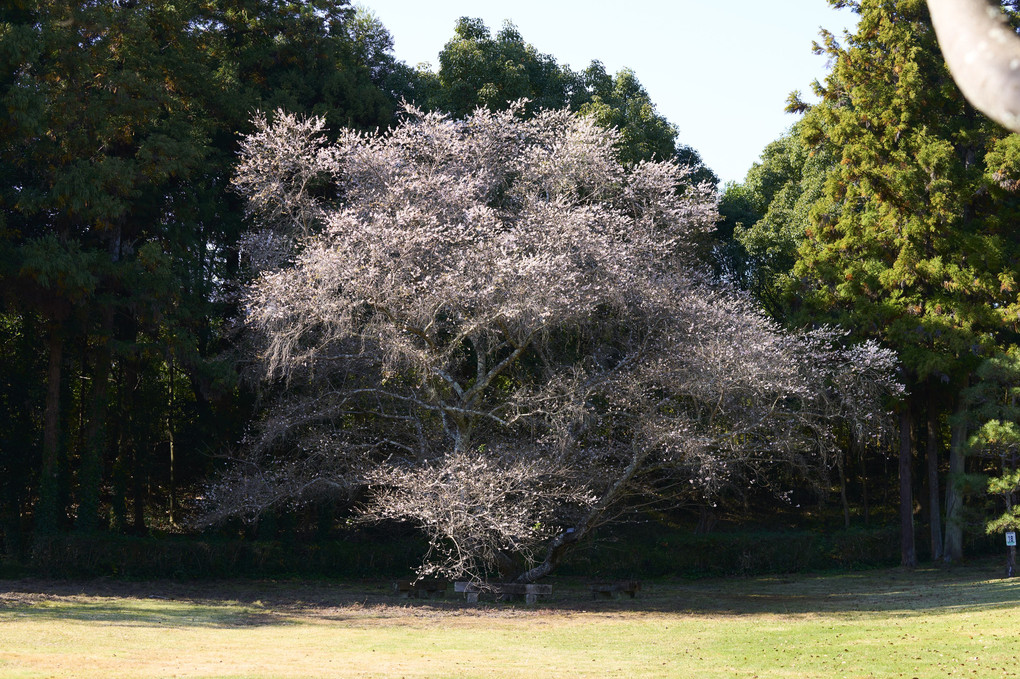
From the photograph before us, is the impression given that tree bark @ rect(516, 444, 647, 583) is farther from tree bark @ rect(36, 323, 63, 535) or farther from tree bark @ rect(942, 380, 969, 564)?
tree bark @ rect(36, 323, 63, 535)

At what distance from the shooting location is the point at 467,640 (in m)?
12.5

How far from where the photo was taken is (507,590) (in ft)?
55.4

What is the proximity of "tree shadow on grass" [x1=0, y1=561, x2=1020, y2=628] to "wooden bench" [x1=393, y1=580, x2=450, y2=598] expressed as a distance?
0.27 meters

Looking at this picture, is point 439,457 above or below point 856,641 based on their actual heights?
above

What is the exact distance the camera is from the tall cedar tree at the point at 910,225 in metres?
21.5

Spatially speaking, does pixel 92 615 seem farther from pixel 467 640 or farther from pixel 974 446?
pixel 974 446

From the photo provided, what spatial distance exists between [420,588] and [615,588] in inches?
148

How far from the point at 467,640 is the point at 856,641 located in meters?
5.03

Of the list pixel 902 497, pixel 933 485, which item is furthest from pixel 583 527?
pixel 933 485

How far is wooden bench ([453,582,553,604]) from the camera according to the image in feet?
55.2

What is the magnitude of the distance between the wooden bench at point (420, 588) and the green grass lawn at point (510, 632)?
35 cm

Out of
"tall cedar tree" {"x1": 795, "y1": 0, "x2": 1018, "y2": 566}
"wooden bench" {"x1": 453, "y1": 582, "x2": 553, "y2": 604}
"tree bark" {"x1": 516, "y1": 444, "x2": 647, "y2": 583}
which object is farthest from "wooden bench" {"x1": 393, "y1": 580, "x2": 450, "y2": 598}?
"tall cedar tree" {"x1": 795, "y1": 0, "x2": 1018, "y2": 566}

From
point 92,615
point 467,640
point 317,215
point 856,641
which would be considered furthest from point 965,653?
point 317,215

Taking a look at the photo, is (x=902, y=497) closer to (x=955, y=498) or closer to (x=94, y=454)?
(x=955, y=498)
